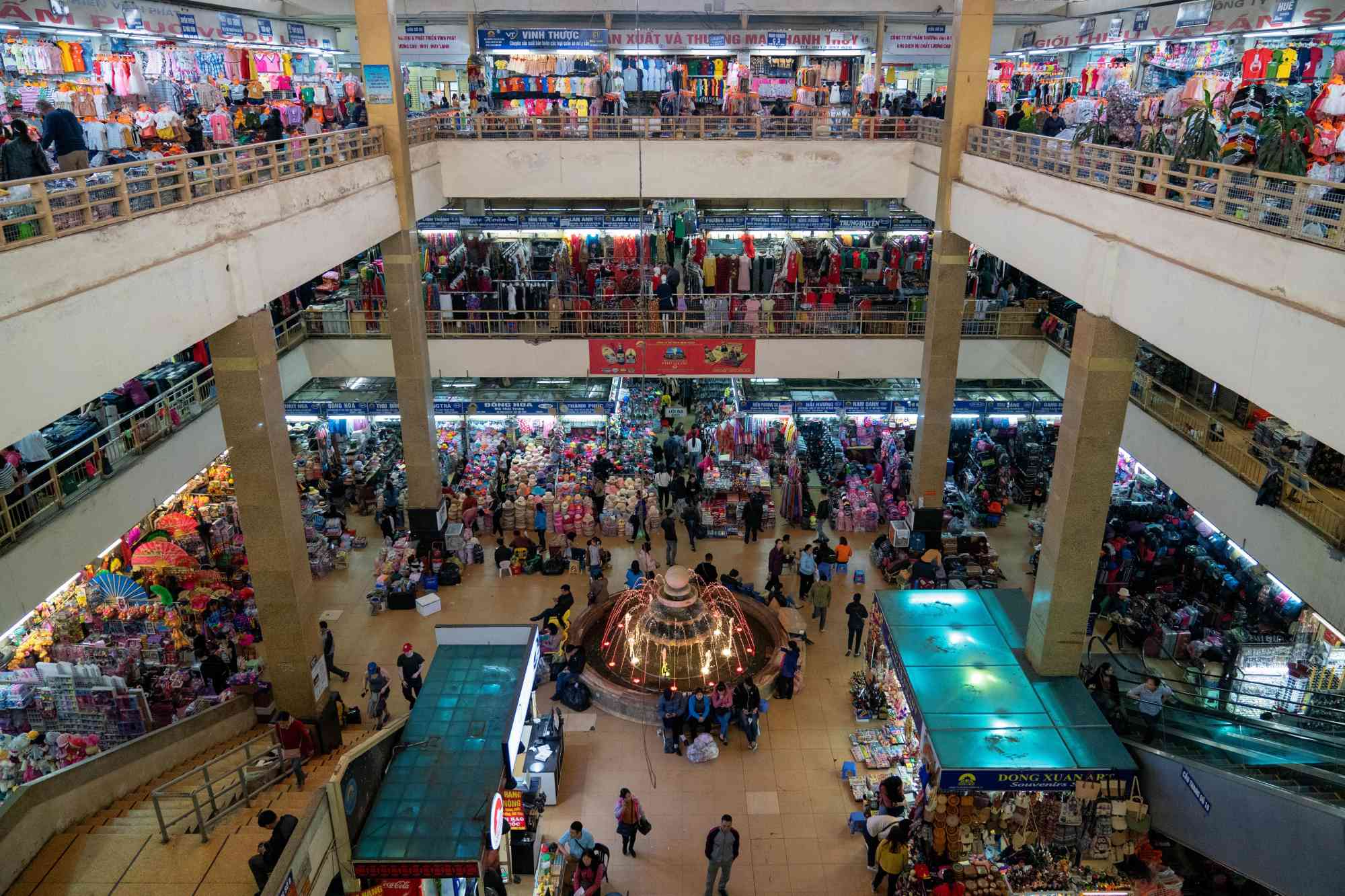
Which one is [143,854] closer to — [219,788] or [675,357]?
[219,788]

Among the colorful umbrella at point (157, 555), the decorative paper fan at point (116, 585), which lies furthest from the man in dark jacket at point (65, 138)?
the decorative paper fan at point (116, 585)

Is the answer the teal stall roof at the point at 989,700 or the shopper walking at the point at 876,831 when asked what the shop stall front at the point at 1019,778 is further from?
the shopper walking at the point at 876,831

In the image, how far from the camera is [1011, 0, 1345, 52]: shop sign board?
1433 centimetres

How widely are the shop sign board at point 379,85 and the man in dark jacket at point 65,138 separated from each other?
599 centimetres

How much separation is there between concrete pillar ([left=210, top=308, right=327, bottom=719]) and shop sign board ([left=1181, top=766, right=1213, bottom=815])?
10.2m

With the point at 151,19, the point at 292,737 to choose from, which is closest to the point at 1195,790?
the point at 292,737

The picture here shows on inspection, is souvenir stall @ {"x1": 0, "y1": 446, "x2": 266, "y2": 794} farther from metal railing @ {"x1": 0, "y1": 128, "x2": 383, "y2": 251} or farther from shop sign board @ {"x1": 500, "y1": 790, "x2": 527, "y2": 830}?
metal railing @ {"x1": 0, "y1": 128, "x2": 383, "y2": 251}

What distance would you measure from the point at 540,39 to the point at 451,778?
1878cm

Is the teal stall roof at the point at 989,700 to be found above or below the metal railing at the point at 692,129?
below

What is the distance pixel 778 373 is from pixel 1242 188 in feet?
36.6

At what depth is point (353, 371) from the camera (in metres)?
18.9

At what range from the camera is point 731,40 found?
2345 centimetres

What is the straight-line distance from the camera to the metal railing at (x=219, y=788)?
7.80m

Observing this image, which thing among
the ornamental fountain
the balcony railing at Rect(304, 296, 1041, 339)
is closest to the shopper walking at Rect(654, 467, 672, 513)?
the balcony railing at Rect(304, 296, 1041, 339)
